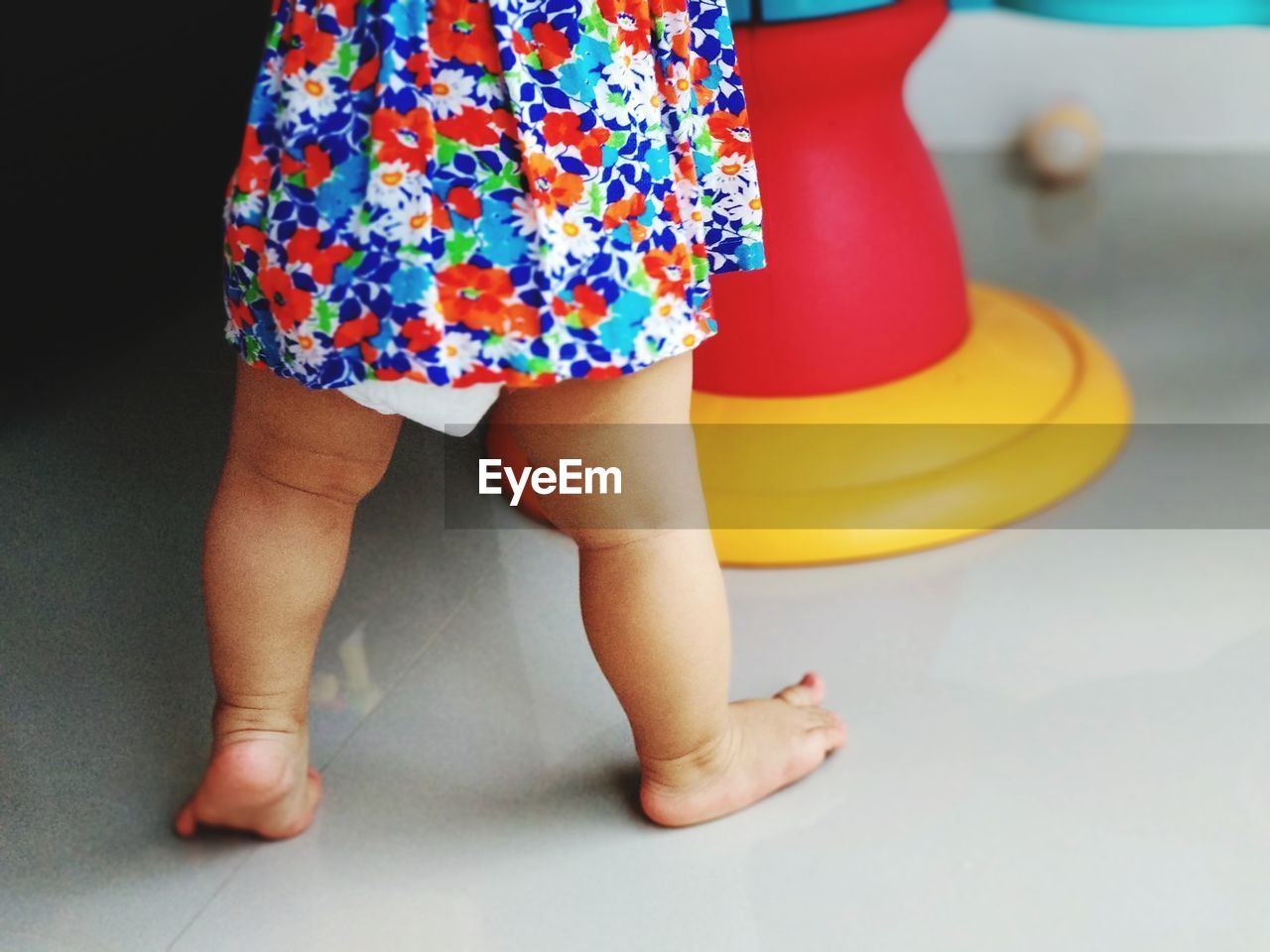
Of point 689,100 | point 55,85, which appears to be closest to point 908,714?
point 689,100

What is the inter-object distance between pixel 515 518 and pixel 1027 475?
0.42m

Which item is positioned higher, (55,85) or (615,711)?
(55,85)

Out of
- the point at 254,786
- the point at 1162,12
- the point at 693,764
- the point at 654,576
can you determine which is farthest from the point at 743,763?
the point at 1162,12

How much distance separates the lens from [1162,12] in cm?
99

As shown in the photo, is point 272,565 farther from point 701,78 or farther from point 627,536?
point 701,78

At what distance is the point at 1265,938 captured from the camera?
0.67 metres

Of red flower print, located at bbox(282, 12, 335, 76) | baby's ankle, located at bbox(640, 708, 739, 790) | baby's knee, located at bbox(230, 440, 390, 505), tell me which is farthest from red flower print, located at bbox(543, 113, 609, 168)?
baby's ankle, located at bbox(640, 708, 739, 790)

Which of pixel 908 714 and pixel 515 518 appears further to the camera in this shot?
pixel 515 518

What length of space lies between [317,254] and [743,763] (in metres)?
0.38

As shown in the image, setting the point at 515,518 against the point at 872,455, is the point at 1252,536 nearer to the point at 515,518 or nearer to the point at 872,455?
the point at 872,455

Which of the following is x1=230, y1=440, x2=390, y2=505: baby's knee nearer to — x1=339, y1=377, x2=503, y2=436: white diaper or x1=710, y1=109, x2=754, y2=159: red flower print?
x1=339, y1=377, x2=503, y2=436: white diaper

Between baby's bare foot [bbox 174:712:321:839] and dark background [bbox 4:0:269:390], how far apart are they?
0.82 feet

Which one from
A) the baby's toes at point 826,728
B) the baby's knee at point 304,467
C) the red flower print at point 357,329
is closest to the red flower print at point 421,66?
the red flower print at point 357,329

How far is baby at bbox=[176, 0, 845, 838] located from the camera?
60cm
